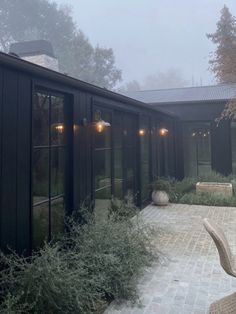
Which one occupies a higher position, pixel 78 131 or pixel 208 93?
pixel 208 93

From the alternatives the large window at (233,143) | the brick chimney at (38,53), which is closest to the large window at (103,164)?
the brick chimney at (38,53)

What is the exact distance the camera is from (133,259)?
3.63 m

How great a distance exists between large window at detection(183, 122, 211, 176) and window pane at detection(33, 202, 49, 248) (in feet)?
29.6

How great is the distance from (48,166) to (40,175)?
0.68 ft

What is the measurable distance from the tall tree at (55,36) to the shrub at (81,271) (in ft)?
70.2

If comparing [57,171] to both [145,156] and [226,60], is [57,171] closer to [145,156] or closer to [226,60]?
[145,156]

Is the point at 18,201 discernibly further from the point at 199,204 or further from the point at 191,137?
the point at 191,137

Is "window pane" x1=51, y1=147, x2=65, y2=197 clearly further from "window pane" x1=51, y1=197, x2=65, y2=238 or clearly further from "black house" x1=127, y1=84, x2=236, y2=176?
"black house" x1=127, y1=84, x2=236, y2=176

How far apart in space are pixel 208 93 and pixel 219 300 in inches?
467

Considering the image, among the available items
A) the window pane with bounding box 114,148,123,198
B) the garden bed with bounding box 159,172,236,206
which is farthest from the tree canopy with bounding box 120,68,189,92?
the window pane with bounding box 114,148,123,198

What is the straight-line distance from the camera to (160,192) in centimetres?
809

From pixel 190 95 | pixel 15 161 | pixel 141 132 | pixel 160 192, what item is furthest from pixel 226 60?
pixel 15 161

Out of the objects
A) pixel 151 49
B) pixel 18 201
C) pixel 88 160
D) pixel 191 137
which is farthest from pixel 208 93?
pixel 151 49

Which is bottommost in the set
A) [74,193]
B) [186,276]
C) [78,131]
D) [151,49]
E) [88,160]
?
[186,276]
